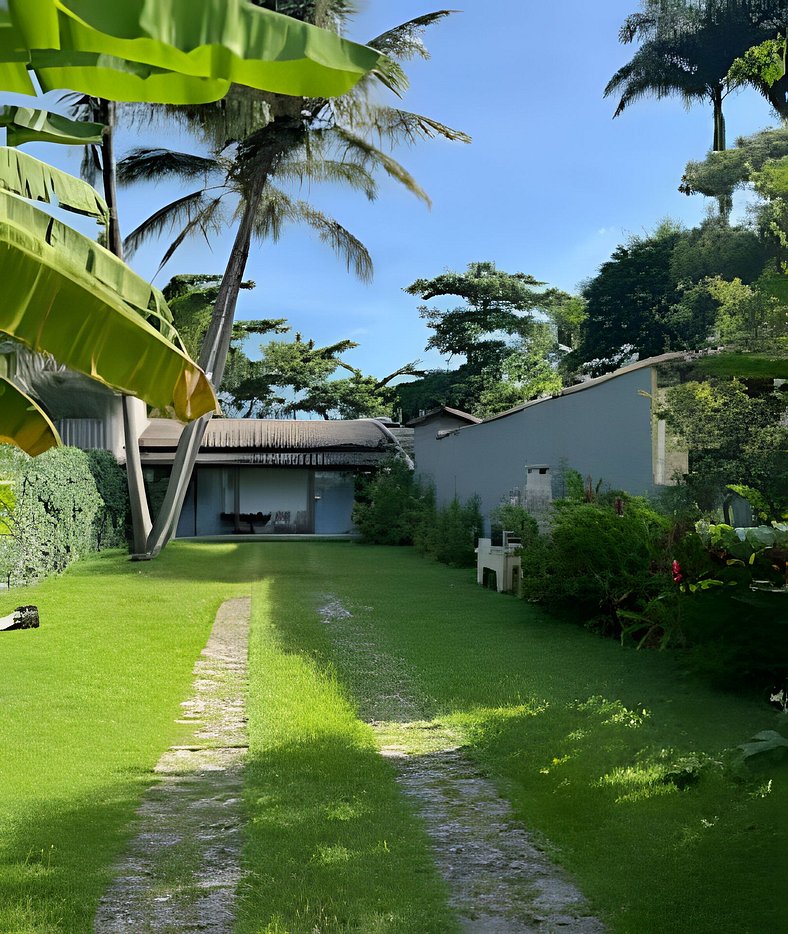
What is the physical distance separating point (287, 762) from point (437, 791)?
3.31 ft

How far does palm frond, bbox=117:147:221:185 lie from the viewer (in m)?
20.5

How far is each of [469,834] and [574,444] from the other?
32.2 feet

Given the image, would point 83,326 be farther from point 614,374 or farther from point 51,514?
point 51,514

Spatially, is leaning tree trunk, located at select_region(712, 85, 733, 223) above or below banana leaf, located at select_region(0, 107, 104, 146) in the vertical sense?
above

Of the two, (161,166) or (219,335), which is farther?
(161,166)

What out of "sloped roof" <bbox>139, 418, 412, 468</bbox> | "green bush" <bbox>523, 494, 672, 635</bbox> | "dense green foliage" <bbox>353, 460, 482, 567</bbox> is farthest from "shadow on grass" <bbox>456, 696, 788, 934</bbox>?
"sloped roof" <bbox>139, 418, 412, 468</bbox>

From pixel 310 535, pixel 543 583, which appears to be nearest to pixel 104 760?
pixel 543 583

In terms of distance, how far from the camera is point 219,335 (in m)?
20.5

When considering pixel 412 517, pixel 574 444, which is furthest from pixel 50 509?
pixel 412 517

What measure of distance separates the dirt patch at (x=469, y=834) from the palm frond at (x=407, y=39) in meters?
16.7

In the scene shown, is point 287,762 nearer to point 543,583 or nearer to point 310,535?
point 543,583

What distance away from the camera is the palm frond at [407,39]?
786 inches

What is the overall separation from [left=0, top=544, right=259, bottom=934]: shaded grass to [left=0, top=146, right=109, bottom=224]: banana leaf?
4.02 metres

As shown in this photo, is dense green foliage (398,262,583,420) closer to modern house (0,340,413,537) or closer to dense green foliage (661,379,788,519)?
modern house (0,340,413,537)
